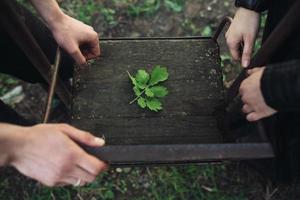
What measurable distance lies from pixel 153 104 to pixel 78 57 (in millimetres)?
375

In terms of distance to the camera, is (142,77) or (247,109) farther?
(142,77)

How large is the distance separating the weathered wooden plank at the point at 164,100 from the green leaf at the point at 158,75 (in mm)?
49

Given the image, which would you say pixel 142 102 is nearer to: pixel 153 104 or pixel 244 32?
pixel 153 104

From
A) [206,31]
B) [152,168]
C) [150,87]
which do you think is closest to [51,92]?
[150,87]

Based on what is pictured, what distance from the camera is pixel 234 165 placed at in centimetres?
242

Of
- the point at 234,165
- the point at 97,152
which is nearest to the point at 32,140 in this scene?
the point at 97,152

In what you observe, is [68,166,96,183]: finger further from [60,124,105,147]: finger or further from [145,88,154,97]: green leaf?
[145,88,154,97]: green leaf

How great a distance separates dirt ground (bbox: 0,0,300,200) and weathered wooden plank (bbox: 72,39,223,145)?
24 cm

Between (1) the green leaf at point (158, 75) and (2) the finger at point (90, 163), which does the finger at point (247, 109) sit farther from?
(2) the finger at point (90, 163)

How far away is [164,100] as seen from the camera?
1702 millimetres

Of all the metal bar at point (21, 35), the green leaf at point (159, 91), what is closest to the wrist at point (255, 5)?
the green leaf at point (159, 91)

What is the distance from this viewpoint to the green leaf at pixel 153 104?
165cm

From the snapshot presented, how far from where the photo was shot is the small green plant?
1.66 meters

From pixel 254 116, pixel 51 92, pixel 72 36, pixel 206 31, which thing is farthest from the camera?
pixel 206 31
